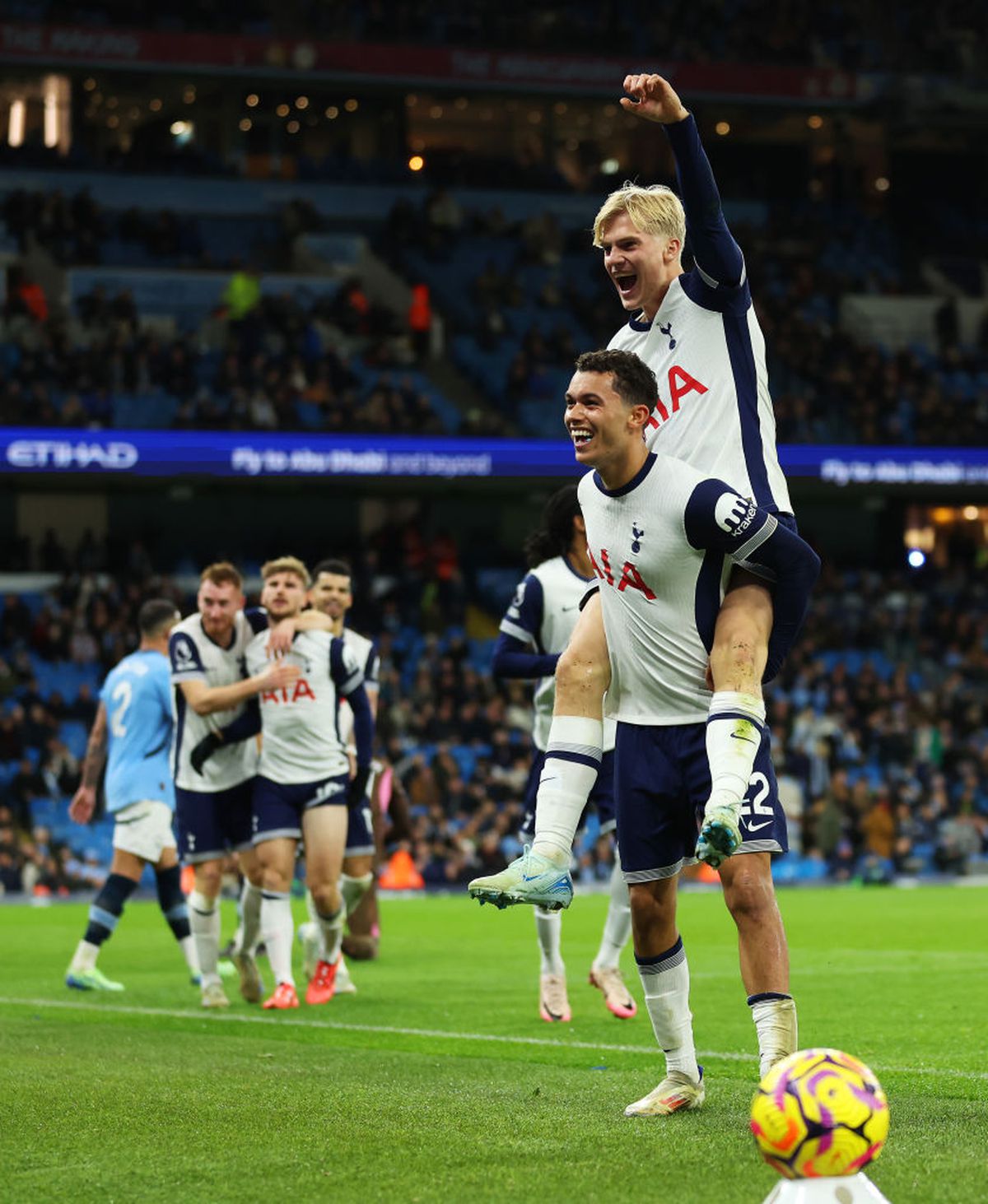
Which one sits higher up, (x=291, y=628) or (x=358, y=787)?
(x=291, y=628)

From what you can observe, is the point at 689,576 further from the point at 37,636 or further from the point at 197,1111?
the point at 37,636

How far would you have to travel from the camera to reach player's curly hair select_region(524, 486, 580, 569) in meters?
10.3

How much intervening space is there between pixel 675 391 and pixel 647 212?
0.59 m

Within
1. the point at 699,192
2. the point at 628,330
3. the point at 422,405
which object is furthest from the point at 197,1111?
the point at 422,405

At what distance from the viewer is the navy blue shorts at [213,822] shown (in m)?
11.4

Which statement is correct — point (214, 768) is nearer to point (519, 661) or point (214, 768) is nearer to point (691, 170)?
point (519, 661)

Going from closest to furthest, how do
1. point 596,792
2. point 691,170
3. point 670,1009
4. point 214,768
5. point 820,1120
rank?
point 820,1120 < point 691,170 < point 670,1009 < point 596,792 < point 214,768

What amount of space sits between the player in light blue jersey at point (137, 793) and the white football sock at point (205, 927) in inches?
36.2

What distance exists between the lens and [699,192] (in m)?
6.10

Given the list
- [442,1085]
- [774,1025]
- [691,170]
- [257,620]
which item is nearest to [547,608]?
[257,620]

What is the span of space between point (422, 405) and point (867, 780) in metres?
9.44

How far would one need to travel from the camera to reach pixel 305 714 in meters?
11.1

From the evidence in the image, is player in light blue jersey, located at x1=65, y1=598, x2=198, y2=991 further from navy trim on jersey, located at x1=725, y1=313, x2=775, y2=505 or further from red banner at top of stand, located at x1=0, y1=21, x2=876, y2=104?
red banner at top of stand, located at x1=0, y1=21, x2=876, y2=104

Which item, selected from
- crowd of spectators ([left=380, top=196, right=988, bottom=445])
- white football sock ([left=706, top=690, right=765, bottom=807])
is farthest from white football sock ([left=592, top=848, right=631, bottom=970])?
crowd of spectators ([left=380, top=196, right=988, bottom=445])
